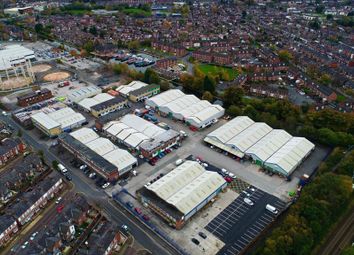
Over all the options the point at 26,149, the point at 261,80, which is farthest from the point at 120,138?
the point at 261,80

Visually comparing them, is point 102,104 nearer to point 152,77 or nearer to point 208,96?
point 152,77

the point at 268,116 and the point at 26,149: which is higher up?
the point at 268,116

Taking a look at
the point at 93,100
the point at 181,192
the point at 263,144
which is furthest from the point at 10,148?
the point at 263,144

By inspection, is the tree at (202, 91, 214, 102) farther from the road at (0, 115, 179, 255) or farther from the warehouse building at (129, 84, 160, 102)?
the road at (0, 115, 179, 255)

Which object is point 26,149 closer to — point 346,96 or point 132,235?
point 132,235

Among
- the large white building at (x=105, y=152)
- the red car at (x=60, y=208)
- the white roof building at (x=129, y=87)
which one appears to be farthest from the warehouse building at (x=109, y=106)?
the red car at (x=60, y=208)

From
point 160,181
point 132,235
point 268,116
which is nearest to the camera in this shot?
point 132,235
